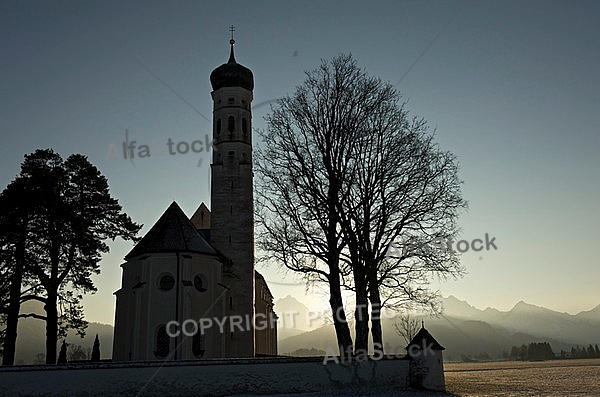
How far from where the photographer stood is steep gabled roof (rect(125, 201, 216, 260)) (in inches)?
1241

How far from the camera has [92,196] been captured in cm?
3309

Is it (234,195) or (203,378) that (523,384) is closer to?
(203,378)

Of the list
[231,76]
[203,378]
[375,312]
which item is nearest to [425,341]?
[375,312]

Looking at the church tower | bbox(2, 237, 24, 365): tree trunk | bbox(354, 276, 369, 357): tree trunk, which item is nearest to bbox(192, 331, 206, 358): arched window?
the church tower

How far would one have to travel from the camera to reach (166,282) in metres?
30.9

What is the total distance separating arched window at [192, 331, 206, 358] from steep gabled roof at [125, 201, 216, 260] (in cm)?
484

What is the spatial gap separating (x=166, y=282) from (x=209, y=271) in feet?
9.27

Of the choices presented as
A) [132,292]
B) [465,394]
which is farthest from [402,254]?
[132,292]

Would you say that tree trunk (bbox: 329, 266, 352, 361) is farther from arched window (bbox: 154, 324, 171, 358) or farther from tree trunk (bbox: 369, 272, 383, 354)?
arched window (bbox: 154, 324, 171, 358)

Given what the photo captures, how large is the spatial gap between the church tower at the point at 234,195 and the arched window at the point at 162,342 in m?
4.34

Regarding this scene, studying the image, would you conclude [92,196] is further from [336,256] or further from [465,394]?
[465,394]

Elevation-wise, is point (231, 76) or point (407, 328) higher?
point (231, 76)

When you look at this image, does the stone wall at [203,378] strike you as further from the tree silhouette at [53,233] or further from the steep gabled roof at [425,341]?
the tree silhouette at [53,233]

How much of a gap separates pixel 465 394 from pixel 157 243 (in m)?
19.0
